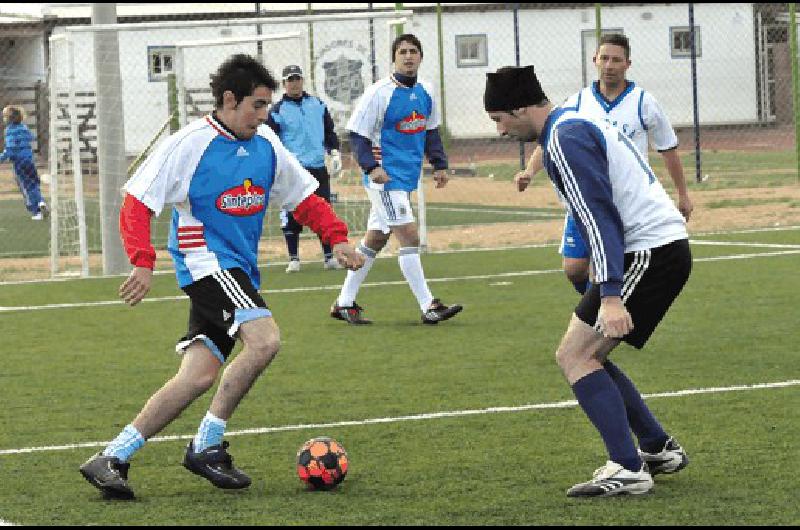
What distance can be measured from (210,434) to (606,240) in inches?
73.5

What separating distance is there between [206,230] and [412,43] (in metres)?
6.16

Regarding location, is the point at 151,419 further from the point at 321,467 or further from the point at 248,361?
the point at 321,467

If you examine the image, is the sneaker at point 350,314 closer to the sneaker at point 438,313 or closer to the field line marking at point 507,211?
the sneaker at point 438,313

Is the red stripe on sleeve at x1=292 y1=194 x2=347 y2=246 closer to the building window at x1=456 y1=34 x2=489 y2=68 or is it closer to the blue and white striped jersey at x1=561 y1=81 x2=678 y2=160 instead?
the blue and white striped jersey at x1=561 y1=81 x2=678 y2=160

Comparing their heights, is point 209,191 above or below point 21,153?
above

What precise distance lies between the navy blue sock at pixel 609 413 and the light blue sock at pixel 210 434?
1511 mm

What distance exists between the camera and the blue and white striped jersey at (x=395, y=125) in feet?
43.4

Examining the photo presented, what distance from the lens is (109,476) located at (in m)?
6.78

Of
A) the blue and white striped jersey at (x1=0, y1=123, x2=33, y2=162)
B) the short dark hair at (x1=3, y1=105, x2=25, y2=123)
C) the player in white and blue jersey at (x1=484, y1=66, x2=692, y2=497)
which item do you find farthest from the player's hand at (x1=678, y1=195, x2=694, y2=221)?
the short dark hair at (x1=3, y1=105, x2=25, y2=123)

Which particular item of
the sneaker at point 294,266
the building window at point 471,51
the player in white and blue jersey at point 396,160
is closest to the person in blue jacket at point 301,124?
the sneaker at point 294,266

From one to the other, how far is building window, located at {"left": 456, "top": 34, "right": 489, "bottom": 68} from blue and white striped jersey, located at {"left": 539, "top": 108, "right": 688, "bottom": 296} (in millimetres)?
39296

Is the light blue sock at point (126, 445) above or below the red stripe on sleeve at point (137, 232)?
below

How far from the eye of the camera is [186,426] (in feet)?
28.3

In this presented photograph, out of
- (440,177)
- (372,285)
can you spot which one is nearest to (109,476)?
(440,177)
